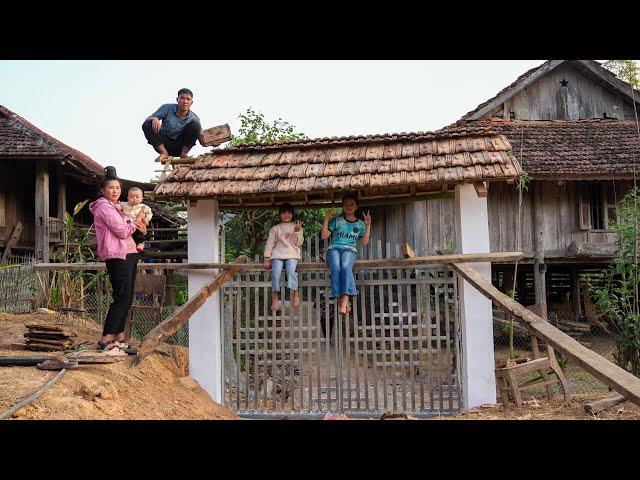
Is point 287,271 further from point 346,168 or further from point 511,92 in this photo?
point 511,92

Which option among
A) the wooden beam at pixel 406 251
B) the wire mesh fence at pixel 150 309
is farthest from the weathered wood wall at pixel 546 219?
the wooden beam at pixel 406 251

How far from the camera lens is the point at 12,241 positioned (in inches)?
602

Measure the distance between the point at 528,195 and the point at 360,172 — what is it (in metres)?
8.75

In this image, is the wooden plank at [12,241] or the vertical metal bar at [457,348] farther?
the wooden plank at [12,241]

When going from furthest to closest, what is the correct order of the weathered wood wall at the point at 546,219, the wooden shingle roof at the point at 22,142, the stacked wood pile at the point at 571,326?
the stacked wood pile at the point at 571,326 < the weathered wood wall at the point at 546,219 < the wooden shingle roof at the point at 22,142

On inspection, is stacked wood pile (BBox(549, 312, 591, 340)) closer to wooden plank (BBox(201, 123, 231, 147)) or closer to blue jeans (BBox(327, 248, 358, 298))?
blue jeans (BBox(327, 248, 358, 298))

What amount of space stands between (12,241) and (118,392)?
40.4 feet

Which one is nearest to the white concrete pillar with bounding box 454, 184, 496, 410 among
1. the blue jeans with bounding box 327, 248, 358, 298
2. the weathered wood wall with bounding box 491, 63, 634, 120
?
the blue jeans with bounding box 327, 248, 358, 298

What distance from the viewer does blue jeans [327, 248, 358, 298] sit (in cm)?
646

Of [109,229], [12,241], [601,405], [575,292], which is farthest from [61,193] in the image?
[575,292]

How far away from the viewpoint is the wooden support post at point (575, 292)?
15453mm

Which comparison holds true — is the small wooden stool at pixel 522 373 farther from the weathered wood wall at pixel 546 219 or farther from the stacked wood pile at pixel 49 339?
the weathered wood wall at pixel 546 219

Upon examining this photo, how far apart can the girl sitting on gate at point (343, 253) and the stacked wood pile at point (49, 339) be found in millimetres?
3705

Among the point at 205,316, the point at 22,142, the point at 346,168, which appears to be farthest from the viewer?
the point at 22,142
